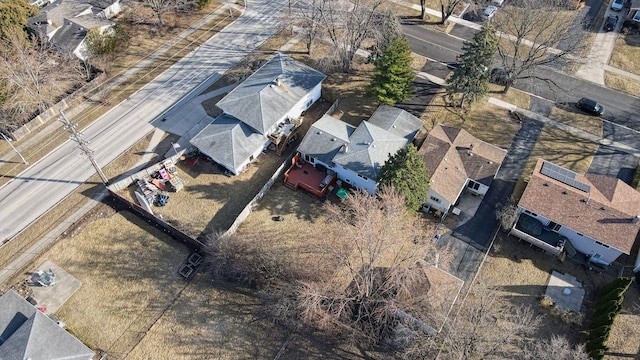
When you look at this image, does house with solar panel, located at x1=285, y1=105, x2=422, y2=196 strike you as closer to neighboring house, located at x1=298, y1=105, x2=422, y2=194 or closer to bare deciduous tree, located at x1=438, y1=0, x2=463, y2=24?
neighboring house, located at x1=298, y1=105, x2=422, y2=194

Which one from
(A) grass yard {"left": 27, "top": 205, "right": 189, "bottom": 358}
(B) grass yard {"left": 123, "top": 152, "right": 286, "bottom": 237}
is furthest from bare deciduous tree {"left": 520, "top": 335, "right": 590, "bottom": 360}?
(A) grass yard {"left": 27, "top": 205, "right": 189, "bottom": 358}

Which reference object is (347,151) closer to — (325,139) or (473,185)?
(325,139)

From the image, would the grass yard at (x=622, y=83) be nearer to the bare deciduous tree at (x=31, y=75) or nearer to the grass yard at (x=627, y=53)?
the grass yard at (x=627, y=53)

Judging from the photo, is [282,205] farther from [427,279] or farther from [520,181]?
[520,181]

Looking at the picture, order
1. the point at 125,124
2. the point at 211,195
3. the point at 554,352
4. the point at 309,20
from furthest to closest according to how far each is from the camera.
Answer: the point at 309,20, the point at 125,124, the point at 211,195, the point at 554,352

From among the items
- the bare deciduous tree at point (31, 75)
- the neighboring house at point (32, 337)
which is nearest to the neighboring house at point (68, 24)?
the bare deciduous tree at point (31, 75)

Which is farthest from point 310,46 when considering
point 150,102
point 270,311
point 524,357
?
point 524,357

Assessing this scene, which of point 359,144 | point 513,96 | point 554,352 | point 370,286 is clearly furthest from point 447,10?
point 554,352
